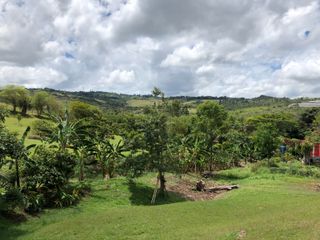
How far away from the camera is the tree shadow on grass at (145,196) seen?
26891 millimetres

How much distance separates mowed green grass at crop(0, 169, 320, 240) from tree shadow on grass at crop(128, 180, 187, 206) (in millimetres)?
88

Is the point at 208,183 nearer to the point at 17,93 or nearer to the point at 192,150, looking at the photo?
the point at 192,150

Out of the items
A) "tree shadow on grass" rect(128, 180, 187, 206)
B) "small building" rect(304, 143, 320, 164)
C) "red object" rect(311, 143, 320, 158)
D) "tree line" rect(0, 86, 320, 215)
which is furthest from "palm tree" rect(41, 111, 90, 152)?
"red object" rect(311, 143, 320, 158)

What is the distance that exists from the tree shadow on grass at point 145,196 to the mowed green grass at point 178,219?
88 mm

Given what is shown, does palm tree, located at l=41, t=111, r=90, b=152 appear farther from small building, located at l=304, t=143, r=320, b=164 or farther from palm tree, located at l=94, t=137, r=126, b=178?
small building, located at l=304, t=143, r=320, b=164

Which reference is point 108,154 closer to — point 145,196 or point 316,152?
point 145,196

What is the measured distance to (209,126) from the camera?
46.2 meters

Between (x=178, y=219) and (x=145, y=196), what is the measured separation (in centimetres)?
928

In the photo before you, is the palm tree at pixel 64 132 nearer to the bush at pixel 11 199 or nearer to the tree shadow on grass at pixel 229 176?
the bush at pixel 11 199

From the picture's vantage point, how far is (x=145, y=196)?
91.8 feet

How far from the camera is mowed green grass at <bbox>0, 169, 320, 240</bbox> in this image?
14.5 meters

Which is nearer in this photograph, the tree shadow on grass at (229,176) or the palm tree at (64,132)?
the palm tree at (64,132)

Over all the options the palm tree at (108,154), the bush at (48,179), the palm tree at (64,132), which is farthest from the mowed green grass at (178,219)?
the palm tree at (108,154)

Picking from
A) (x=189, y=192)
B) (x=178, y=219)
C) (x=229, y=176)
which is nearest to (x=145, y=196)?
(x=189, y=192)
